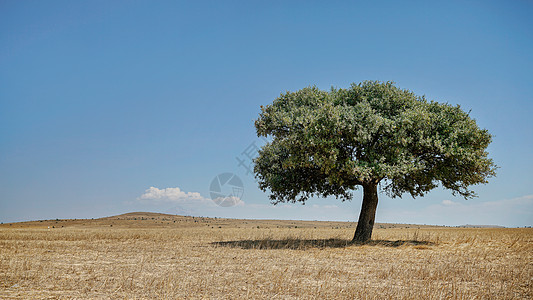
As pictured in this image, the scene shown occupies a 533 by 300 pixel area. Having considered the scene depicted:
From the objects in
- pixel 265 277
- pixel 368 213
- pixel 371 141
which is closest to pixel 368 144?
pixel 371 141

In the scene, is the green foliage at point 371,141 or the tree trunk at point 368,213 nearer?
the green foliage at point 371,141

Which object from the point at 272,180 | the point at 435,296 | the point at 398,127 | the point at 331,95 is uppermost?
the point at 331,95

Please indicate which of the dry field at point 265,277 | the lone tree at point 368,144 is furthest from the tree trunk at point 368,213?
the dry field at point 265,277

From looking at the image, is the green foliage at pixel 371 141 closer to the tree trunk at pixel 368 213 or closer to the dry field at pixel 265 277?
the tree trunk at pixel 368 213

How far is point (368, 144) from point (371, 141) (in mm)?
355

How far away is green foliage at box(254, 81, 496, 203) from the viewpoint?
2264 cm

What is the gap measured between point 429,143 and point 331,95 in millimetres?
7591

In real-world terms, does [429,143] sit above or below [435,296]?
above

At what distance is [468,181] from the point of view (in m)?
26.3

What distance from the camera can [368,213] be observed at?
2731 centimetres

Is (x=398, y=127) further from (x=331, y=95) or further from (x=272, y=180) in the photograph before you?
(x=272, y=180)

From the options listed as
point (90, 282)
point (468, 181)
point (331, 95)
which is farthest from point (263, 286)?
point (468, 181)

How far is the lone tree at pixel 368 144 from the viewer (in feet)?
74.4

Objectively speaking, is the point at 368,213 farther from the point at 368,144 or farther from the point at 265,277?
the point at 265,277
